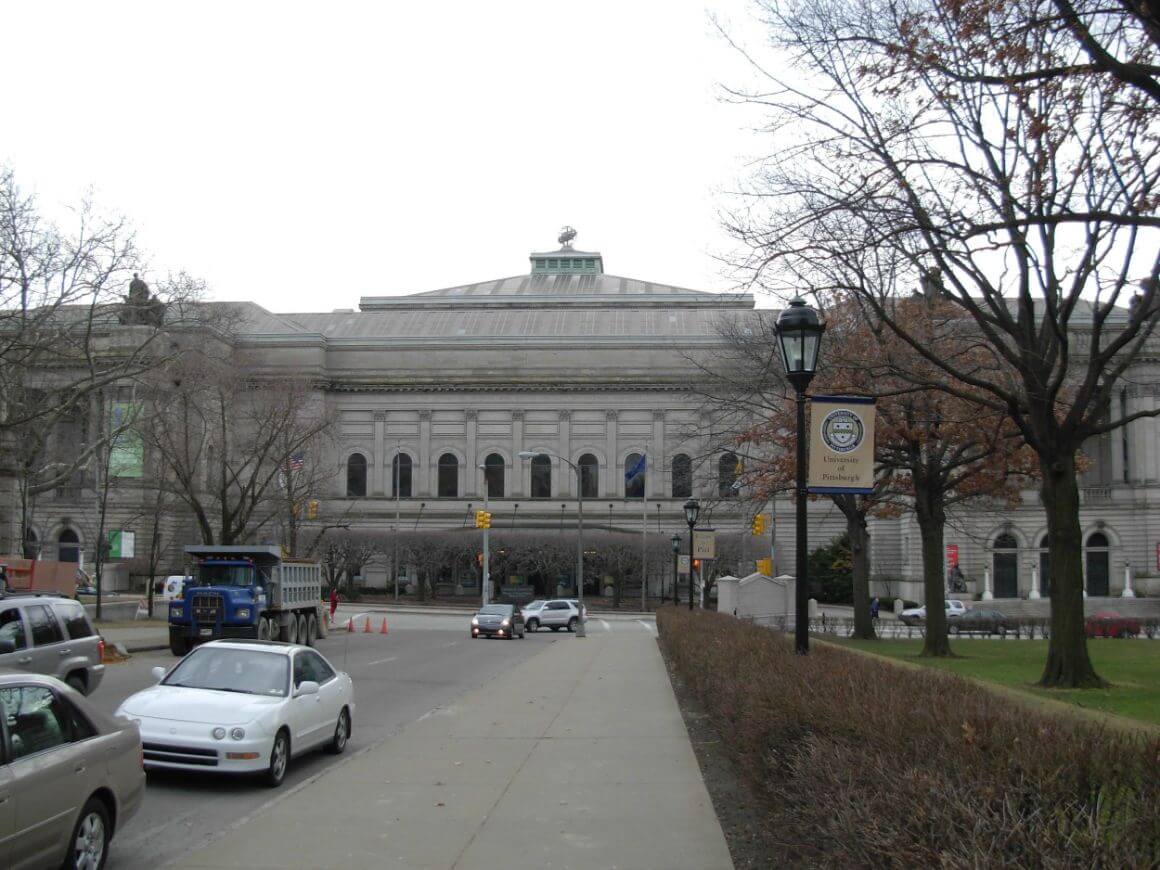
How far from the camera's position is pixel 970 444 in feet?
87.7

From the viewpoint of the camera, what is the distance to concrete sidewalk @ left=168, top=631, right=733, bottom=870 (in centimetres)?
813

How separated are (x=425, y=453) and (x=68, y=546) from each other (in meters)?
27.3

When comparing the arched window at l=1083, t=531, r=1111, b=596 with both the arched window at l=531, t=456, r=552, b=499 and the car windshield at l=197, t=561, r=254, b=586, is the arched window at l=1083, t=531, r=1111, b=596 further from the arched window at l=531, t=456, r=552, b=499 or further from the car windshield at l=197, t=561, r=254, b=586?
the car windshield at l=197, t=561, r=254, b=586

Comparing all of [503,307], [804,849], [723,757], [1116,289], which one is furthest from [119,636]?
[503,307]

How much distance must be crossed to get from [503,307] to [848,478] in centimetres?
8962

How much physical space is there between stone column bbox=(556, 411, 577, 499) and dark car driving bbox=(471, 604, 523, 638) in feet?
148

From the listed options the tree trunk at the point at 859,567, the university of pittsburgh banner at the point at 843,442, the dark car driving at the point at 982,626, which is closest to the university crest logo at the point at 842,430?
the university of pittsburgh banner at the point at 843,442

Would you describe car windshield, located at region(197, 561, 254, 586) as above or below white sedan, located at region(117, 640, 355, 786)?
above

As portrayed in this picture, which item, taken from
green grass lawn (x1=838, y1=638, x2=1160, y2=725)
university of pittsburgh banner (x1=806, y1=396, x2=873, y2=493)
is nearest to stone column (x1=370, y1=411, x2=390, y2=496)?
green grass lawn (x1=838, y1=638, x2=1160, y2=725)

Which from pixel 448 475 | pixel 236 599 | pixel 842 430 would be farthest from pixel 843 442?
pixel 448 475

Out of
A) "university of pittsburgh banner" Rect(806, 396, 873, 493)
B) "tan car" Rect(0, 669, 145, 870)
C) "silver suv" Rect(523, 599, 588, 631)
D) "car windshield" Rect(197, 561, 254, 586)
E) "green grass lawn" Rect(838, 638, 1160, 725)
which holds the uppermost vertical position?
"university of pittsburgh banner" Rect(806, 396, 873, 493)

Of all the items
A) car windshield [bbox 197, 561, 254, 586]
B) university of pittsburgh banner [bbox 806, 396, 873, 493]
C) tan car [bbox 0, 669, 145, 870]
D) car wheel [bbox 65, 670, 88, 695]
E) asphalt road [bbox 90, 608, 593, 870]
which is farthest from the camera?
car windshield [bbox 197, 561, 254, 586]

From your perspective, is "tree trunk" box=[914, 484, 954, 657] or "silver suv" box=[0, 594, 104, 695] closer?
"silver suv" box=[0, 594, 104, 695]

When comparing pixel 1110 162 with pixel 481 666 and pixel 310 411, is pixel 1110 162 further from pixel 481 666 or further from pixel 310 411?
pixel 310 411
